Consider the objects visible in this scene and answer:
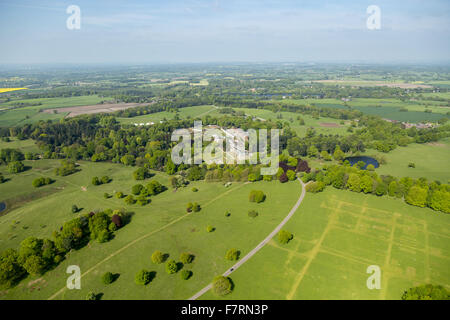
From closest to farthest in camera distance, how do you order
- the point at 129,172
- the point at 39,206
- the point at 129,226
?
1. the point at 129,226
2. the point at 39,206
3. the point at 129,172

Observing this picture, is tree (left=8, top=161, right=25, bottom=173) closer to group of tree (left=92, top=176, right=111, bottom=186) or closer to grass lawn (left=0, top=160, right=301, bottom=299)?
grass lawn (left=0, top=160, right=301, bottom=299)

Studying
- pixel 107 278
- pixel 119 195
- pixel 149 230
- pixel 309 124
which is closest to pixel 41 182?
pixel 119 195

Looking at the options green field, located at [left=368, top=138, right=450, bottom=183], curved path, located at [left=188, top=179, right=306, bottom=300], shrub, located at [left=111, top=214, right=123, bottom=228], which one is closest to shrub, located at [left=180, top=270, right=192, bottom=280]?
curved path, located at [left=188, top=179, right=306, bottom=300]

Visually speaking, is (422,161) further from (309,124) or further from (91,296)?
(91,296)

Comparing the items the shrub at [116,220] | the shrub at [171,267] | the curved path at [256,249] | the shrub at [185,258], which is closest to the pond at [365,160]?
the curved path at [256,249]
